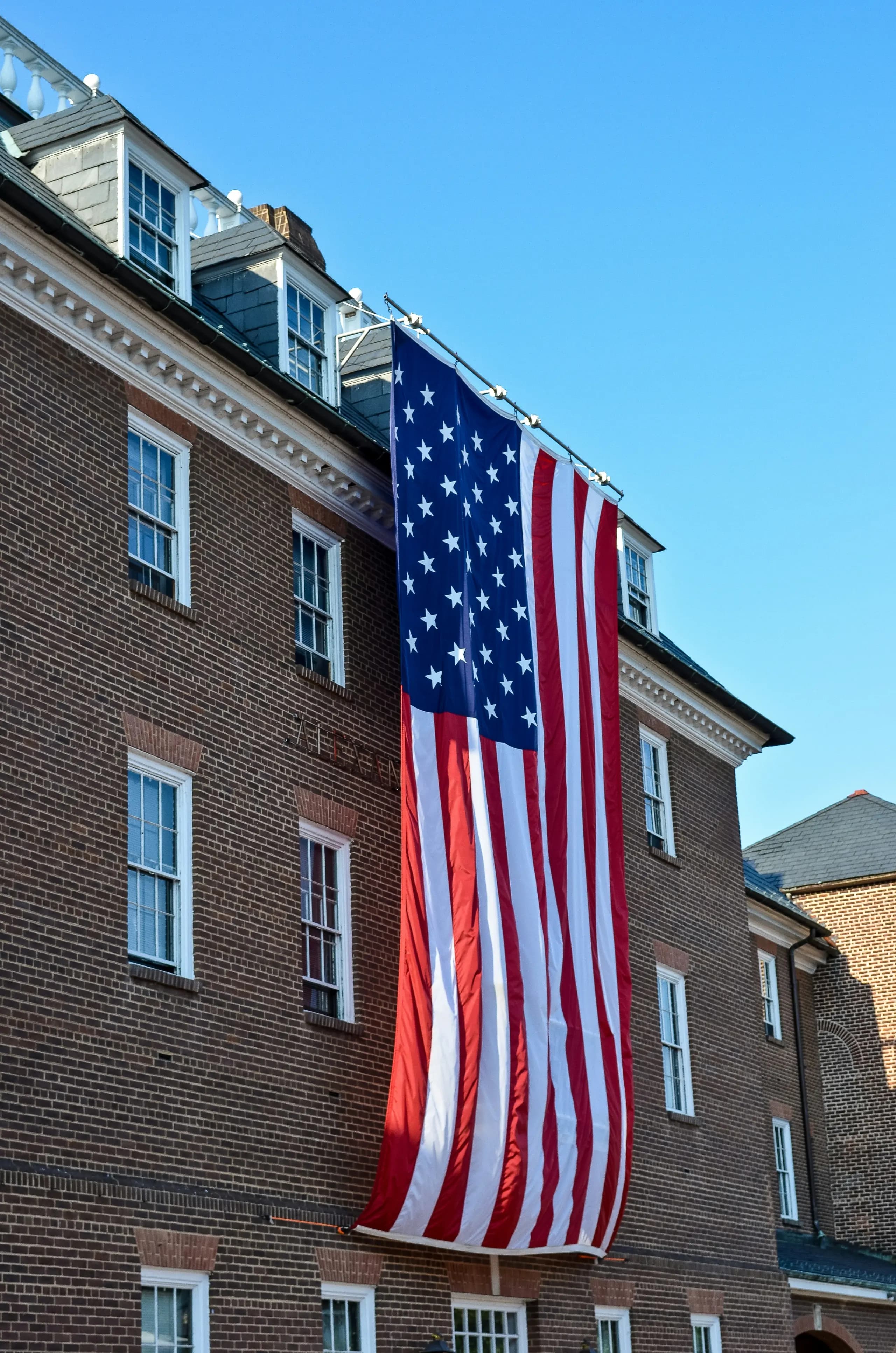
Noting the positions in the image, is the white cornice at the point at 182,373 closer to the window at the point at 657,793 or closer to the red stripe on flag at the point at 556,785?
the red stripe on flag at the point at 556,785

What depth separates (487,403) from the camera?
68.9ft

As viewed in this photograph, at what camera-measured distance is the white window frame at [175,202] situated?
17.0 m

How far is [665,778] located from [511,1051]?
9308mm

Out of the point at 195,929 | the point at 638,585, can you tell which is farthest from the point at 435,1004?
the point at 638,585

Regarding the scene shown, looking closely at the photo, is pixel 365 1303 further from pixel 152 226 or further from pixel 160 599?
pixel 152 226

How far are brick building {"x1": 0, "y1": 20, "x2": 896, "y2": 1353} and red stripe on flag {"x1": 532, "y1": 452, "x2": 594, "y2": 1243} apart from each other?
167 centimetres

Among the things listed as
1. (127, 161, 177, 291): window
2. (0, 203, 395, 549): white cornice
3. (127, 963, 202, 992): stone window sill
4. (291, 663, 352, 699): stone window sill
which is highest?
(127, 161, 177, 291): window

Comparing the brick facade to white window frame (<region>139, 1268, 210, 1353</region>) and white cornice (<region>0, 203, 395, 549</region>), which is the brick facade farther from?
white cornice (<region>0, 203, 395, 549</region>)

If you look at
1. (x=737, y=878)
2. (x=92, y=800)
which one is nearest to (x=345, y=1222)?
(x=92, y=800)

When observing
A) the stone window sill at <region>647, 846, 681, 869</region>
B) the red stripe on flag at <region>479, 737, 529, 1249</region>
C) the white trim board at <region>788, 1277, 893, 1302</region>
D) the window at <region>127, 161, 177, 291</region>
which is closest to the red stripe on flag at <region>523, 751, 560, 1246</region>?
the red stripe on flag at <region>479, 737, 529, 1249</region>

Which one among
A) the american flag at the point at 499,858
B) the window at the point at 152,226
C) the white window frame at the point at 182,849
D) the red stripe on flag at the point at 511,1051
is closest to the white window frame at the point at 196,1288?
the american flag at the point at 499,858

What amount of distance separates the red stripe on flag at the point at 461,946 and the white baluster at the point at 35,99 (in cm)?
790

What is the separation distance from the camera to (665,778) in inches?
1066

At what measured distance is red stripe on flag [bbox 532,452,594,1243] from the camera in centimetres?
1978
